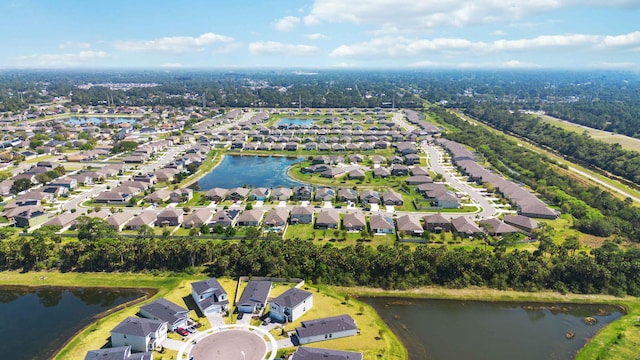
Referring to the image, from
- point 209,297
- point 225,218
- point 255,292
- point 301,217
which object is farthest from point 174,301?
point 301,217

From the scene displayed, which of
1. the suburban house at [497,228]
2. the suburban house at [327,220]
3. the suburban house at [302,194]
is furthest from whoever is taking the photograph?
the suburban house at [302,194]

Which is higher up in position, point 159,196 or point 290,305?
point 159,196

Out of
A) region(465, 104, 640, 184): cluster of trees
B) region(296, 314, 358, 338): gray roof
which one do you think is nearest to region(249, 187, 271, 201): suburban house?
region(296, 314, 358, 338): gray roof

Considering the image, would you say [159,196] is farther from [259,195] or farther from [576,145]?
[576,145]

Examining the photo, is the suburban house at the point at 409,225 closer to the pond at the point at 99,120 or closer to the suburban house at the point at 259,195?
the suburban house at the point at 259,195

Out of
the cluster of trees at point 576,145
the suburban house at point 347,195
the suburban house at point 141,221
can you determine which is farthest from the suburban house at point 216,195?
the cluster of trees at point 576,145

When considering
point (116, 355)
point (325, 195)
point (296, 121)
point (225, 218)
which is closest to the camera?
point (116, 355)

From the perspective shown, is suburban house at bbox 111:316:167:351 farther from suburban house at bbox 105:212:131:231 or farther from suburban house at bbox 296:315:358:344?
suburban house at bbox 105:212:131:231
